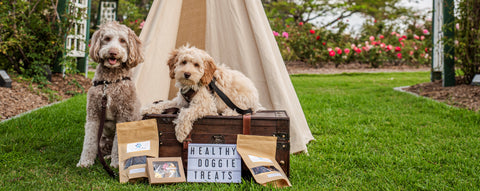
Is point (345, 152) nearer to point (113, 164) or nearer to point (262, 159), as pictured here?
point (262, 159)

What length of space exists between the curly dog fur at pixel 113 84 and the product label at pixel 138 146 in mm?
297

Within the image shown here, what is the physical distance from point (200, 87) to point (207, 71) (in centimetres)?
15

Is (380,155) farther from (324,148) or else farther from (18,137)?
(18,137)

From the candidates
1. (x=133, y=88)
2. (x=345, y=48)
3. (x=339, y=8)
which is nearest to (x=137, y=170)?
(x=133, y=88)

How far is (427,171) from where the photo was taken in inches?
120

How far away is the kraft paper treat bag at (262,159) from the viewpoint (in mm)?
2652

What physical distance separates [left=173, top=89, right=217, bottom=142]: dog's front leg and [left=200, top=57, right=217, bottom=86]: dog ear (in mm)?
101

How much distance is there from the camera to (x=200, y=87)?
114 inches

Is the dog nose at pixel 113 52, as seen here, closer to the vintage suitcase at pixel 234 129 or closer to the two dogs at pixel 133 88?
the two dogs at pixel 133 88

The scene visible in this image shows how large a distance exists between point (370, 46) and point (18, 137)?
1129 cm

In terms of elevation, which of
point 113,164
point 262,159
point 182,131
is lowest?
point 113,164

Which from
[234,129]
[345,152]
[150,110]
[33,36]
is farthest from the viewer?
[33,36]

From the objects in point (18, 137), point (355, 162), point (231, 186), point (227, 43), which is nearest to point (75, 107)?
point (18, 137)

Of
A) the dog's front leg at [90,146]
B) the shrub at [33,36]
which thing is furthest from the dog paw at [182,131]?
the shrub at [33,36]
